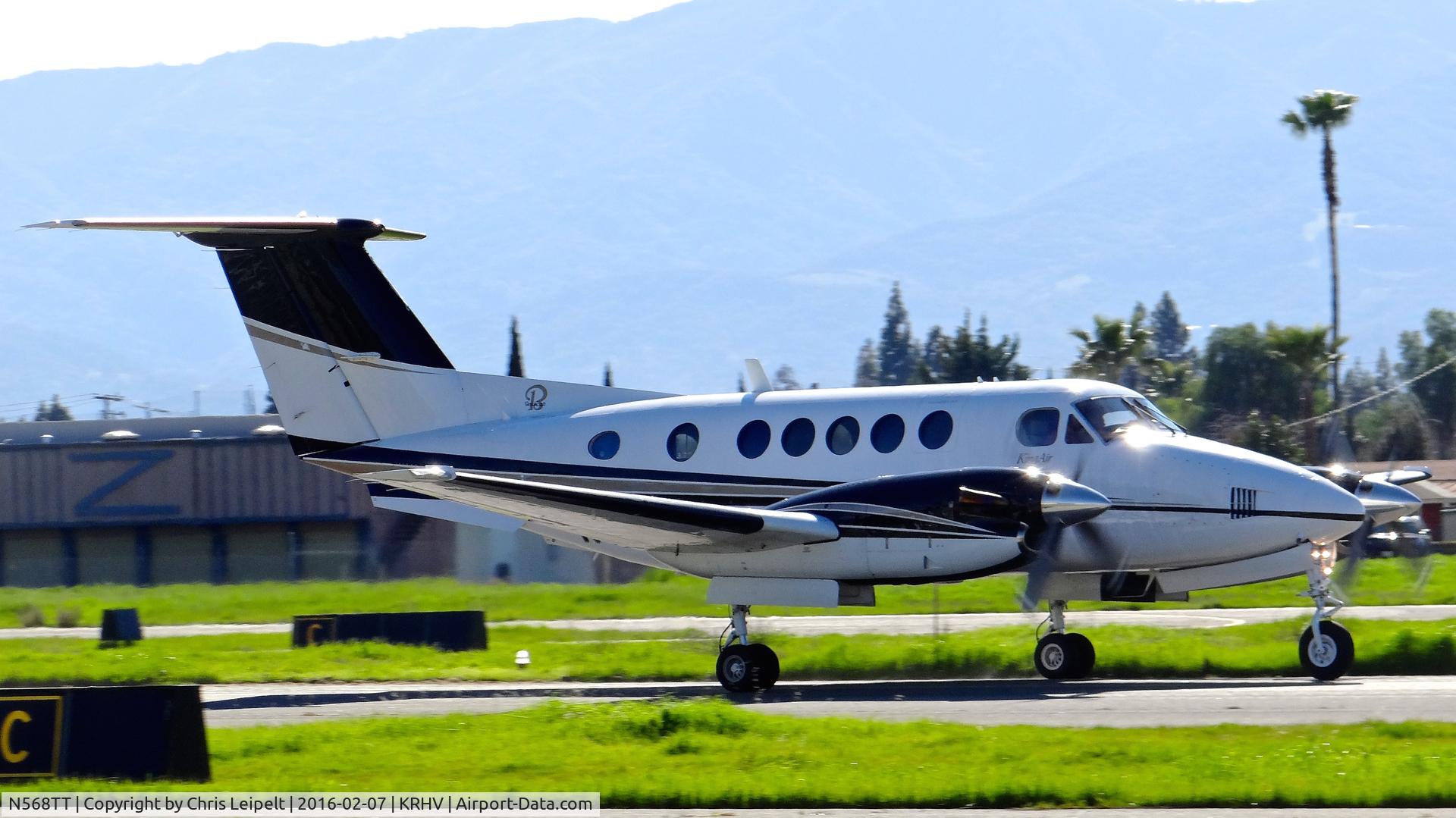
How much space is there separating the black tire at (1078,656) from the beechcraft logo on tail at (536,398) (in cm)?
741

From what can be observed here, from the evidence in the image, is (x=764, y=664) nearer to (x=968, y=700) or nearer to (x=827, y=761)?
(x=968, y=700)

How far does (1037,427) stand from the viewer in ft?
57.0

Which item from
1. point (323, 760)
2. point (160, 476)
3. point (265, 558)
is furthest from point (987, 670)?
point (160, 476)

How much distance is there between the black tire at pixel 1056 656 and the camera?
58.3 feet

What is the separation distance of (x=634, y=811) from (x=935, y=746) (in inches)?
122

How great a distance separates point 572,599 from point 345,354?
13140mm

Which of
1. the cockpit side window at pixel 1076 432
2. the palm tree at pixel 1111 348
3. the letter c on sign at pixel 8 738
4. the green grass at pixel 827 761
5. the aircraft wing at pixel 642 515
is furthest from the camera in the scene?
the palm tree at pixel 1111 348

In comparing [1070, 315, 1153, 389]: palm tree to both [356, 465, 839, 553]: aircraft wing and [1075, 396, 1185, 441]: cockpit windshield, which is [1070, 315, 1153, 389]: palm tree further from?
[356, 465, 839, 553]: aircraft wing

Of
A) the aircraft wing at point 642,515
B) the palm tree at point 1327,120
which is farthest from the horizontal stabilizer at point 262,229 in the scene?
the palm tree at point 1327,120

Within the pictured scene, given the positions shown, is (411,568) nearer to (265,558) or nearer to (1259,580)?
(265,558)

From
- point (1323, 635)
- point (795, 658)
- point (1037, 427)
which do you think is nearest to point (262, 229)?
point (795, 658)

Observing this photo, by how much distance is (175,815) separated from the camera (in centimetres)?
987

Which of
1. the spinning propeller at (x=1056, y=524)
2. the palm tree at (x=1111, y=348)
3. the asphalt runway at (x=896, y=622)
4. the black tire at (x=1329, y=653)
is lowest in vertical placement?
the asphalt runway at (x=896, y=622)

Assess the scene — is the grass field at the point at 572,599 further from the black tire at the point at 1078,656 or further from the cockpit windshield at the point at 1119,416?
the cockpit windshield at the point at 1119,416
